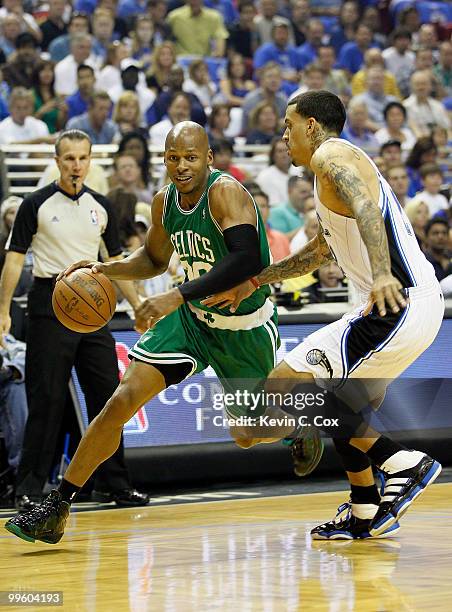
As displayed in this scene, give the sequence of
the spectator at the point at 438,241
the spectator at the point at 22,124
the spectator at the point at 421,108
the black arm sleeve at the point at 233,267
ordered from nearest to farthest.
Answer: the black arm sleeve at the point at 233,267
the spectator at the point at 438,241
the spectator at the point at 22,124
the spectator at the point at 421,108

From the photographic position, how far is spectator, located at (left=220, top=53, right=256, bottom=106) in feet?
54.1

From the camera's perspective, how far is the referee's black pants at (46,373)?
802 centimetres

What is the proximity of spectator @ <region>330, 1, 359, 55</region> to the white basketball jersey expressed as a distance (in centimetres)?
1390

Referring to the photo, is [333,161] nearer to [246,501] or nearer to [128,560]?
[128,560]

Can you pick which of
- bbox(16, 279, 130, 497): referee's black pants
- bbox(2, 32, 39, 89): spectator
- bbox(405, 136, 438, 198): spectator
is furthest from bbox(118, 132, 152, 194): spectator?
bbox(16, 279, 130, 497): referee's black pants

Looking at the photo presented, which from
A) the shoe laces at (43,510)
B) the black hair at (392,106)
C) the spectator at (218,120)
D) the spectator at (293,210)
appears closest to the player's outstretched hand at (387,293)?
the shoe laces at (43,510)

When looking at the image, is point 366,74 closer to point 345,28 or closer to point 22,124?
point 345,28

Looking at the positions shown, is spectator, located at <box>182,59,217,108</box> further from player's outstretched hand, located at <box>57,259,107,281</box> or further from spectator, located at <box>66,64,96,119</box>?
player's outstretched hand, located at <box>57,259,107,281</box>

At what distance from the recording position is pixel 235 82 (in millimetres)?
16688

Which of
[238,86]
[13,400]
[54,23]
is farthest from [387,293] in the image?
[238,86]

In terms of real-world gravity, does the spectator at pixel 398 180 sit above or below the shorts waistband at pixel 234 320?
above

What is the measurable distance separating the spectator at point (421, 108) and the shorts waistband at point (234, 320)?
10.1 m

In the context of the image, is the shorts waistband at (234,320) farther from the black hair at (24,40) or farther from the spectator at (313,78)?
the spectator at (313,78)

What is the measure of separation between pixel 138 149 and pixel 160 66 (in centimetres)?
330
